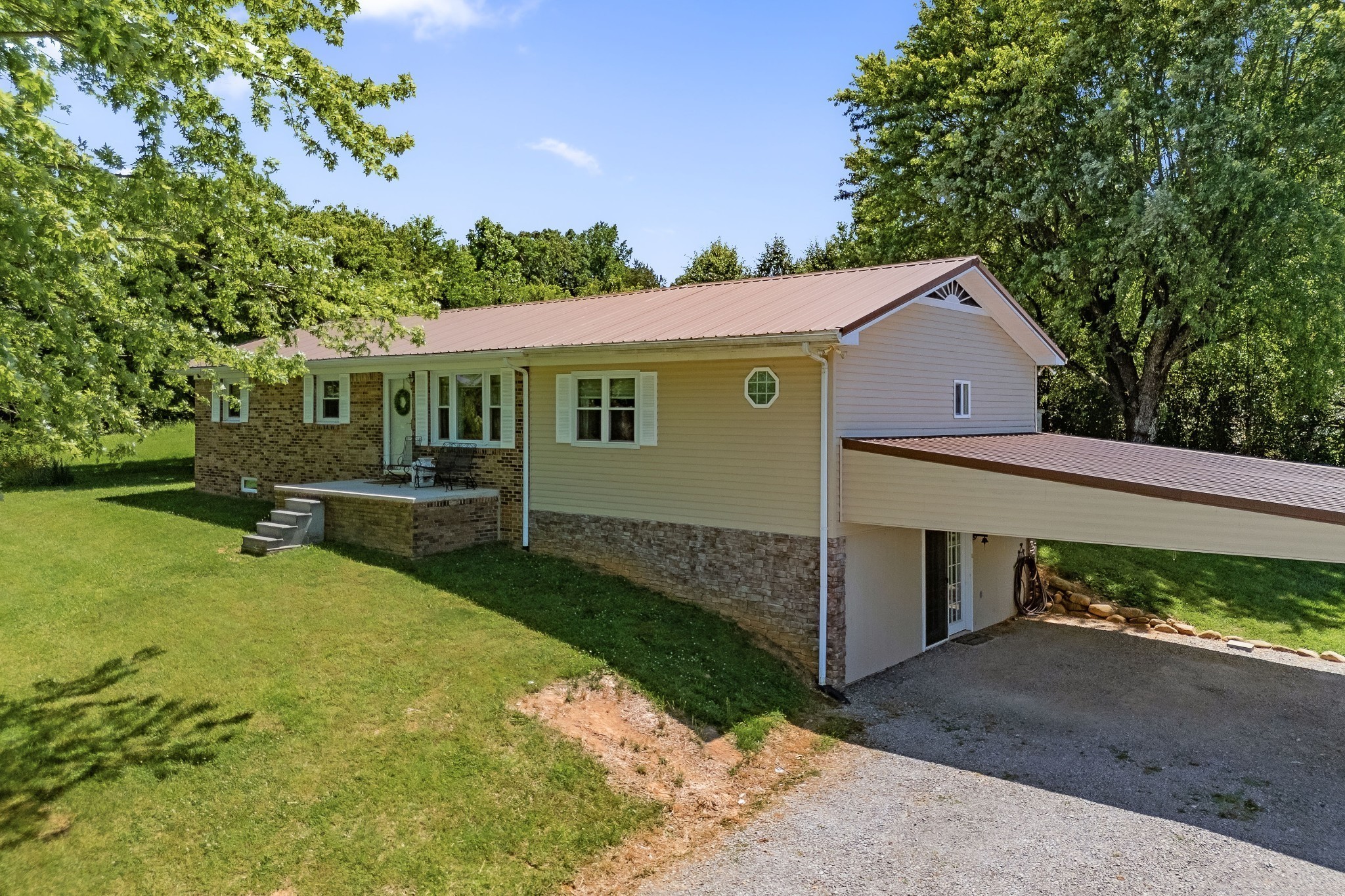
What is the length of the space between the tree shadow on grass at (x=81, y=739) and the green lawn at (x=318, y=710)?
0.02m

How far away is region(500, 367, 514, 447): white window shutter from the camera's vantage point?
13.4 m

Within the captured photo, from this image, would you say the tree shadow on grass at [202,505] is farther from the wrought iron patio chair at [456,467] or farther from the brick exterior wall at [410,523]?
the wrought iron patio chair at [456,467]

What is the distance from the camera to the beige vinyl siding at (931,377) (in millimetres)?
10750

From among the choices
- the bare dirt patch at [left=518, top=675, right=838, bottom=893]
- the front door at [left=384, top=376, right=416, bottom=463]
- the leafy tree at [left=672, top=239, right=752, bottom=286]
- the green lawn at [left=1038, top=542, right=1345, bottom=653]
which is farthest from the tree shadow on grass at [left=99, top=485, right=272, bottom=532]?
the leafy tree at [left=672, top=239, right=752, bottom=286]

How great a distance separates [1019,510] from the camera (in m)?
9.05

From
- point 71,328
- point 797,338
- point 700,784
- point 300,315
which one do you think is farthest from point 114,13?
point 700,784

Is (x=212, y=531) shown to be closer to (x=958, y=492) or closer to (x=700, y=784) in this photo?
(x=700, y=784)

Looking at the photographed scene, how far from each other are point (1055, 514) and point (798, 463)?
9.91ft

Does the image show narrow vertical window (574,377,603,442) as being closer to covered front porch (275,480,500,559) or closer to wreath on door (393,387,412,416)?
covered front porch (275,480,500,559)

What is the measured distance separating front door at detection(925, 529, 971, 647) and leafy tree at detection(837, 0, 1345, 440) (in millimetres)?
8176

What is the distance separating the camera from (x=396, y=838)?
6.29 metres

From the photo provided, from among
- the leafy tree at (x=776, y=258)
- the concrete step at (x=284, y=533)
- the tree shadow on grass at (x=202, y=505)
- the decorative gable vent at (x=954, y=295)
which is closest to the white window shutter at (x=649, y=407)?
the decorative gable vent at (x=954, y=295)

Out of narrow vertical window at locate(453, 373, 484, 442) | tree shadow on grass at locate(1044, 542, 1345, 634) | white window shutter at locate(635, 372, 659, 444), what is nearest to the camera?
white window shutter at locate(635, 372, 659, 444)

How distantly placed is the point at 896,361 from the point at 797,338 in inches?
102
